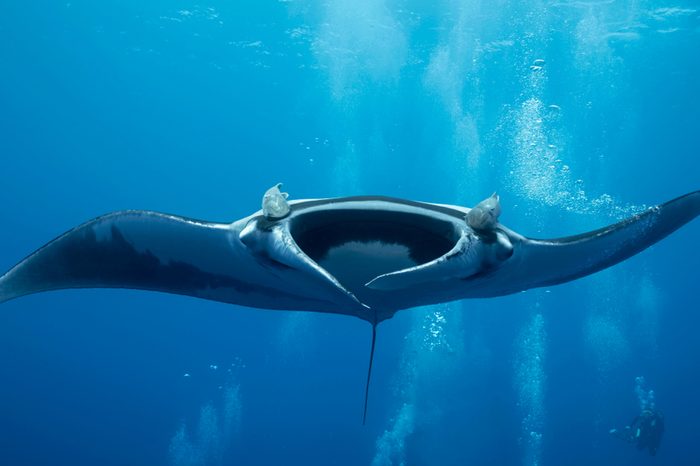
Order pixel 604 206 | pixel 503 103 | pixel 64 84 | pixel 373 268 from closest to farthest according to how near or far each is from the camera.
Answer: pixel 373 268 → pixel 503 103 → pixel 64 84 → pixel 604 206

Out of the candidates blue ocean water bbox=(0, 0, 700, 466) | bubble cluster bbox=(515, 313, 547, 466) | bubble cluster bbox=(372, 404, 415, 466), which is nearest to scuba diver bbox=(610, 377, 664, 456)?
blue ocean water bbox=(0, 0, 700, 466)

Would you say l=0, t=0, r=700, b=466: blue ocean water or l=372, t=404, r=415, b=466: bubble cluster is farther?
l=372, t=404, r=415, b=466: bubble cluster

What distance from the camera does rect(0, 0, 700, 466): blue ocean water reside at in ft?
73.6

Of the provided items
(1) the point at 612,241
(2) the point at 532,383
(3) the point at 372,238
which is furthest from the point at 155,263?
(2) the point at 532,383

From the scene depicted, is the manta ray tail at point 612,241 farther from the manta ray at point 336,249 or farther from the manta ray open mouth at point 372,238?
the manta ray open mouth at point 372,238

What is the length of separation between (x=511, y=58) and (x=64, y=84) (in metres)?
23.1

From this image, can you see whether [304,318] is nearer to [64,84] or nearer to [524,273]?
[64,84]

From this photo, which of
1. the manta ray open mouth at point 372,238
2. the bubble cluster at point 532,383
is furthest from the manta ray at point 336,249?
the bubble cluster at point 532,383

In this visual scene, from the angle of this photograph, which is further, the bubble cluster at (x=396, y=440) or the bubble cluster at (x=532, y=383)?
the bubble cluster at (x=532, y=383)

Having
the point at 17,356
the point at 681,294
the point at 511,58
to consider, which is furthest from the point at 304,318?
the point at 681,294

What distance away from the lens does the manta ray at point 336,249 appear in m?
2.34

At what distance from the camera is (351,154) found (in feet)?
107

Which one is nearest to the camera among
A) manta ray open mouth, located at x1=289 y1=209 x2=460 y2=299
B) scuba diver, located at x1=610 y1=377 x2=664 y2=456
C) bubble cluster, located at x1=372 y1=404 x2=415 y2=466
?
manta ray open mouth, located at x1=289 y1=209 x2=460 y2=299

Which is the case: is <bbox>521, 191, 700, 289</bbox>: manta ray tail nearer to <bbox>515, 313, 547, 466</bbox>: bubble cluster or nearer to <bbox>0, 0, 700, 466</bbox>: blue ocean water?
<bbox>0, 0, 700, 466</bbox>: blue ocean water
